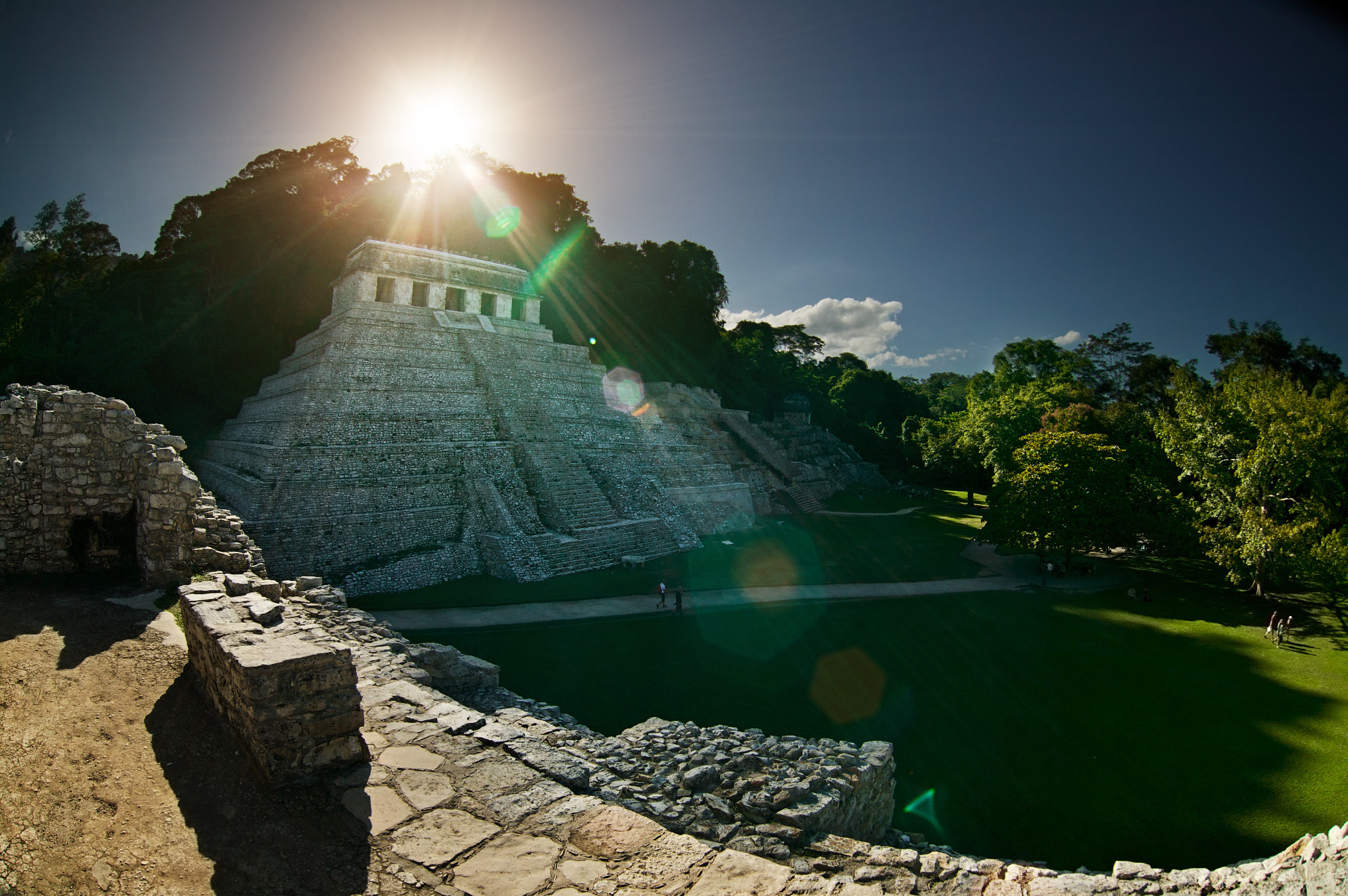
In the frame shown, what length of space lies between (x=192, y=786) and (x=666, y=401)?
32731mm

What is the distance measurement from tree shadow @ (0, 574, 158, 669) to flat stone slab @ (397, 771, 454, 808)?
14.3 ft

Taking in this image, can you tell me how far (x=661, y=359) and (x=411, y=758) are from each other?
41.5 metres

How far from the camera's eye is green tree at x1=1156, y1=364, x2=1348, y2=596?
55.9 feet

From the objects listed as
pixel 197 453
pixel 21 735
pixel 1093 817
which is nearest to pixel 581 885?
pixel 21 735

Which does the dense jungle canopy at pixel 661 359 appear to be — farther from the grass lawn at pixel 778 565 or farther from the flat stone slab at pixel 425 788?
the flat stone slab at pixel 425 788

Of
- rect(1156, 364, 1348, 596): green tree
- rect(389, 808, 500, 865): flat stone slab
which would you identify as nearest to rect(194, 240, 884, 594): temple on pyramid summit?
rect(389, 808, 500, 865): flat stone slab

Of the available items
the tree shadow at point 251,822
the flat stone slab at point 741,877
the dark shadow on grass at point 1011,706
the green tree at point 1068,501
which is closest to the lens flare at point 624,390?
the dark shadow on grass at point 1011,706

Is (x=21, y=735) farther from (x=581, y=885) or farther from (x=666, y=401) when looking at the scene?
(x=666, y=401)

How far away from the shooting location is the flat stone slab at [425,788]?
16.1 feet

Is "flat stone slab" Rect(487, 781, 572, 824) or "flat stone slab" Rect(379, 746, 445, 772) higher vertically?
"flat stone slab" Rect(487, 781, 572, 824)

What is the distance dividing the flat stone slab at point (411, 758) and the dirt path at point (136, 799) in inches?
25.3

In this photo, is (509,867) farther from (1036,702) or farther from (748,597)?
(748,597)

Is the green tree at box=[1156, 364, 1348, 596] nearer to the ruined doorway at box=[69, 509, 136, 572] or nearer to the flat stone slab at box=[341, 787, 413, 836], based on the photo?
the flat stone slab at box=[341, 787, 413, 836]

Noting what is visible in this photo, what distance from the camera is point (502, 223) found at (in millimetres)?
42219
